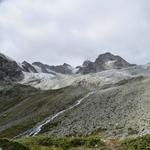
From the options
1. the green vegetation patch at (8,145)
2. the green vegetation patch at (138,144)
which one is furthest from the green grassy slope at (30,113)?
the green vegetation patch at (8,145)

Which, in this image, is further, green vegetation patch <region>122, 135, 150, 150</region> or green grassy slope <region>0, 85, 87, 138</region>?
green grassy slope <region>0, 85, 87, 138</region>

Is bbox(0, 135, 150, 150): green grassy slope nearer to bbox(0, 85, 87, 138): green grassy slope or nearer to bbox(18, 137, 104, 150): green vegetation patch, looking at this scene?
bbox(18, 137, 104, 150): green vegetation patch

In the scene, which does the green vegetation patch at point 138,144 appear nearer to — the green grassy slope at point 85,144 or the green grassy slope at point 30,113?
the green grassy slope at point 85,144

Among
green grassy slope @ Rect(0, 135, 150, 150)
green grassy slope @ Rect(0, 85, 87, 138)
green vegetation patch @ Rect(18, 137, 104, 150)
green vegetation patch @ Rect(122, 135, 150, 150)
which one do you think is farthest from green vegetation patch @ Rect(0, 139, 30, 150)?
green grassy slope @ Rect(0, 85, 87, 138)

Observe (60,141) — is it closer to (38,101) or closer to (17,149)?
(17,149)

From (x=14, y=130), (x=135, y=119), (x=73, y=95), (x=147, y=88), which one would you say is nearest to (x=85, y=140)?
(x=135, y=119)

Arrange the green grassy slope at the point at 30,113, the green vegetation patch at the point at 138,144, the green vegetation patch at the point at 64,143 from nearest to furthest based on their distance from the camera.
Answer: the green vegetation patch at the point at 138,144
the green vegetation patch at the point at 64,143
the green grassy slope at the point at 30,113

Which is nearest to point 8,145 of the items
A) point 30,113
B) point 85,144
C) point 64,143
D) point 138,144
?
point 64,143

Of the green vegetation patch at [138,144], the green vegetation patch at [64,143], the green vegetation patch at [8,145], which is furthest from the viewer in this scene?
the green vegetation patch at [64,143]

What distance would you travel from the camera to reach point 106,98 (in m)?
113

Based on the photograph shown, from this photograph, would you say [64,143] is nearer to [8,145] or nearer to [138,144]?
[138,144]

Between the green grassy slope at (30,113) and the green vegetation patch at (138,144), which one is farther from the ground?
the green grassy slope at (30,113)

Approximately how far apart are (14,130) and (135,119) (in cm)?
3905

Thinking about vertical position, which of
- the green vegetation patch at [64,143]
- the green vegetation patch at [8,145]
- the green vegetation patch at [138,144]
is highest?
the green vegetation patch at [8,145]
